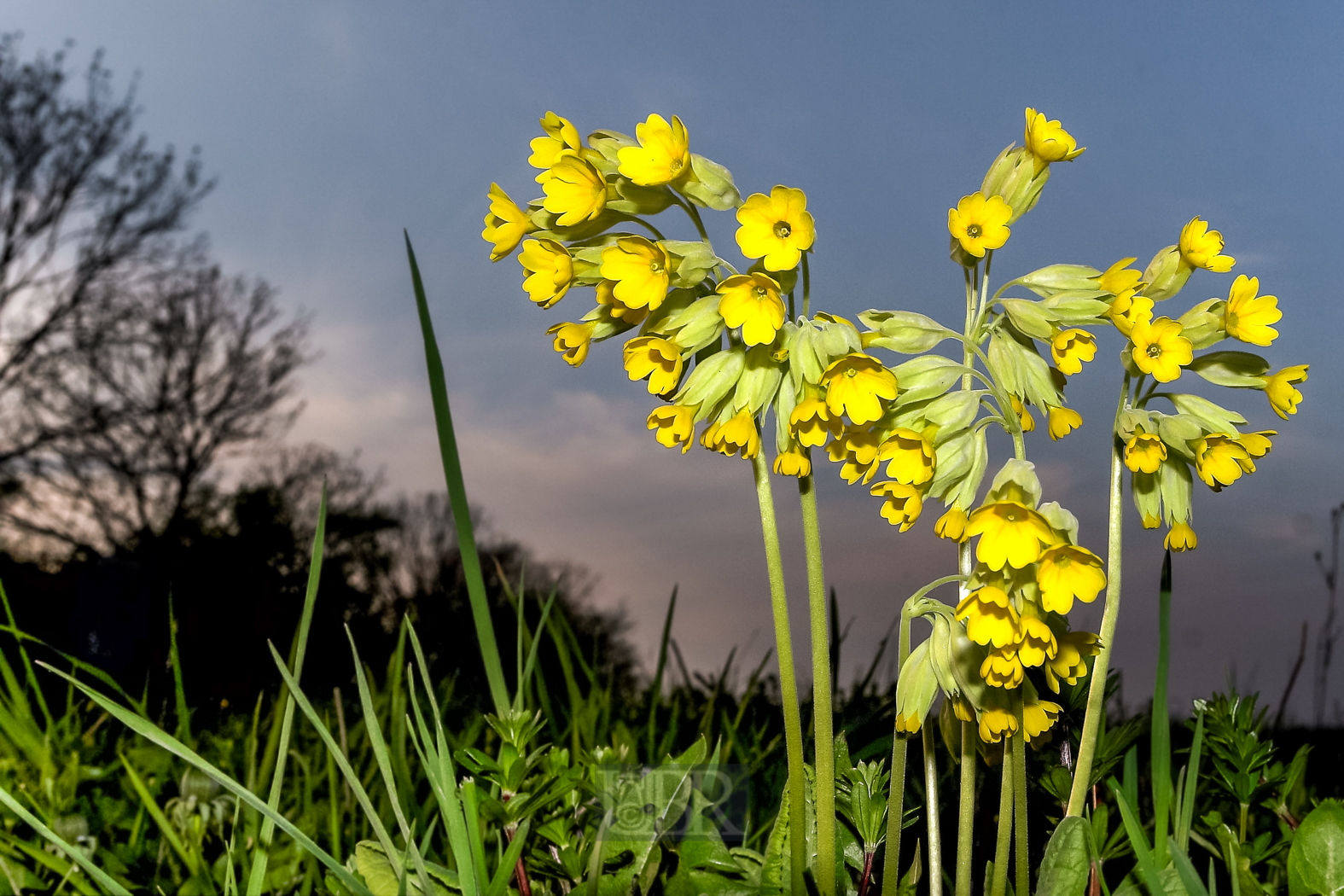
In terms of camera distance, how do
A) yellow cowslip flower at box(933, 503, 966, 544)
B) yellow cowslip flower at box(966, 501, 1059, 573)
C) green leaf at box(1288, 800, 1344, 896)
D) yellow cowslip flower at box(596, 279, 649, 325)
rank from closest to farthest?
yellow cowslip flower at box(966, 501, 1059, 573) < yellow cowslip flower at box(933, 503, 966, 544) < yellow cowslip flower at box(596, 279, 649, 325) < green leaf at box(1288, 800, 1344, 896)

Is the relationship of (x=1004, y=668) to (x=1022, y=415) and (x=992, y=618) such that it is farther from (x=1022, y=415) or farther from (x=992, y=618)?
(x=1022, y=415)

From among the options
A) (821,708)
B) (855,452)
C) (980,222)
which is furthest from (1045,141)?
(821,708)

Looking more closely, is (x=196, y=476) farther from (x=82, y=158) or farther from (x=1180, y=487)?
(x=1180, y=487)

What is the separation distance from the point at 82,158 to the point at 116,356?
2.94m

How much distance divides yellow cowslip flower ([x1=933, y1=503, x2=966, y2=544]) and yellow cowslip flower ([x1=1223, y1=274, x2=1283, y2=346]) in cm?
50

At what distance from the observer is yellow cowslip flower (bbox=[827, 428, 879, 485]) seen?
1211 millimetres

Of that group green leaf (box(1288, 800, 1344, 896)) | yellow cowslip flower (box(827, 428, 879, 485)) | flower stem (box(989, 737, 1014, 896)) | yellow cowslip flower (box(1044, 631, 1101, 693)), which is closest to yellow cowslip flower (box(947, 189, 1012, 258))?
yellow cowslip flower (box(827, 428, 879, 485))

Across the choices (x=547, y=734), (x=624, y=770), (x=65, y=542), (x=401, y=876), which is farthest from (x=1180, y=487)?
(x=65, y=542)

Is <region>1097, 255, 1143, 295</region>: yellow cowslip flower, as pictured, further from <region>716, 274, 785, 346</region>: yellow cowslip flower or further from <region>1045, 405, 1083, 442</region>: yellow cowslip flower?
<region>716, 274, 785, 346</region>: yellow cowslip flower

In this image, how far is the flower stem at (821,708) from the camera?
3.77 ft

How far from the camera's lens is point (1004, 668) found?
3.55ft

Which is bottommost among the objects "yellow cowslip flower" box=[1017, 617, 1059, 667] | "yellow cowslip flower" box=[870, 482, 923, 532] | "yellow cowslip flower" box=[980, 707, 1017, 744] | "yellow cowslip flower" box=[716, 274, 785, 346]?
"yellow cowslip flower" box=[980, 707, 1017, 744]

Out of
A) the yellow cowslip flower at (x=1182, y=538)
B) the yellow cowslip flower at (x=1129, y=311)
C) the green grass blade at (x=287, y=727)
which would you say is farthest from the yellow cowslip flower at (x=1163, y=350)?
the green grass blade at (x=287, y=727)

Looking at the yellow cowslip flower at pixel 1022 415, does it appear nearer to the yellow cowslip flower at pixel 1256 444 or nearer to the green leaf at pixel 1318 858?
the yellow cowslip flower at pixel 1256 444
